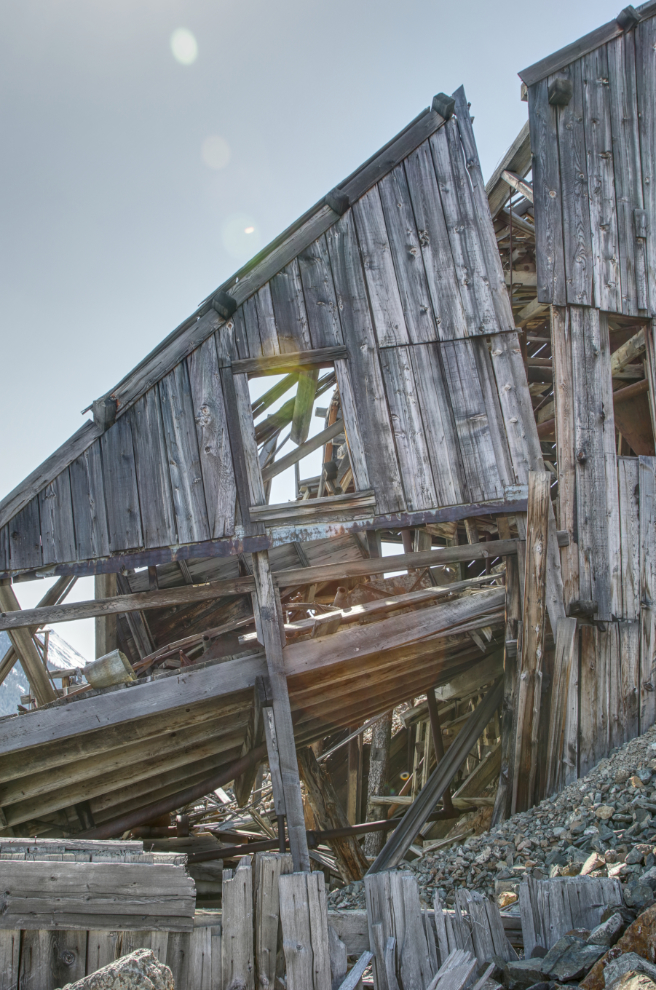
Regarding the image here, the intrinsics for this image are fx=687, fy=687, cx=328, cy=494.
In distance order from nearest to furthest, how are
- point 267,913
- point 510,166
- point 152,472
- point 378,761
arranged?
point 267,913 → point 152,472 → point 510,166 → point 378,761

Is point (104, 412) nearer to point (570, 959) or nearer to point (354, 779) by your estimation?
point (570, 959)

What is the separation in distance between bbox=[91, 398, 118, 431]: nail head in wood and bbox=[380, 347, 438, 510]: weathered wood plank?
262 cm

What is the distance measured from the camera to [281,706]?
5875 mm

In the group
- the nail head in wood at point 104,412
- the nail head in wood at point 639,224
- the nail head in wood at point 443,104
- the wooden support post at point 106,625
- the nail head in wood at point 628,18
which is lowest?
the wooden support post at point 106,625

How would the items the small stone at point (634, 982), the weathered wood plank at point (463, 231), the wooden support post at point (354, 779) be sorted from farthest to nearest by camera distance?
the wooden support post at point (354, 779) → the weathered wood plank at point (463, 231) → the small stone at point (634, 982)

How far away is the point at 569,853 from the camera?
4.73m

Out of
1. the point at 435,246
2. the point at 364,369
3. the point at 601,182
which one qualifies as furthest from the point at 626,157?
the point at 364,369

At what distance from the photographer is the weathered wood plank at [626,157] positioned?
784cm

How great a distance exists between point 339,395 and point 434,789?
4.80 m

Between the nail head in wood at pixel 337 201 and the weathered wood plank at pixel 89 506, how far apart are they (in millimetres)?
3384

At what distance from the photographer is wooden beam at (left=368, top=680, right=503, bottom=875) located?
7508 millimetres

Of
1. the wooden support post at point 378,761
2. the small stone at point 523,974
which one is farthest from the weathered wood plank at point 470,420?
the wooden support post at point 378,761

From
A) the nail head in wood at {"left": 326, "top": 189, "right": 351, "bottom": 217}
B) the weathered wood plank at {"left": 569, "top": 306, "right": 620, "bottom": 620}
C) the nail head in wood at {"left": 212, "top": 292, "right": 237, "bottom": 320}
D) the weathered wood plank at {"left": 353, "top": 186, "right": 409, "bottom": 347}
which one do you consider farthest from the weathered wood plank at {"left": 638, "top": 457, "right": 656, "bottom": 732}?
the nail head in wood at {"left": 212, "top": 292, "right": 237, "bottom": 320}

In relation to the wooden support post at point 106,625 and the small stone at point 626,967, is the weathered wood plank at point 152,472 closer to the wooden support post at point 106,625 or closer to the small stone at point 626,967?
the wooden support post at point 106,625
